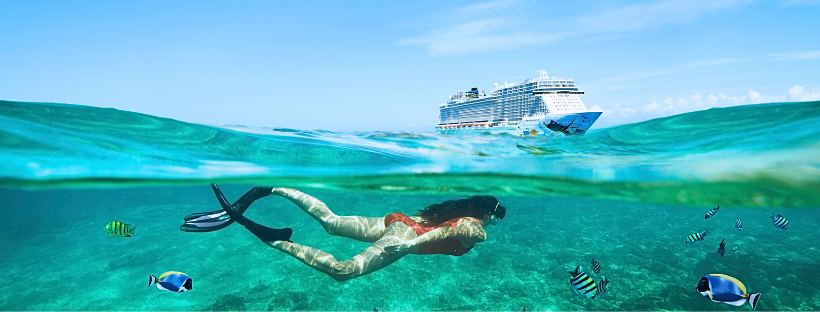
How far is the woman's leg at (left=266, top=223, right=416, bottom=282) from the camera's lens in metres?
5.59

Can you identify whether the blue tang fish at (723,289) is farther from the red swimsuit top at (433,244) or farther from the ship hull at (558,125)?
the ship hull at (558,125)

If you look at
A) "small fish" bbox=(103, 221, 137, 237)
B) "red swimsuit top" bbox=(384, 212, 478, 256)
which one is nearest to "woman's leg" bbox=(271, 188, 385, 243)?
"red swimsuit top" bbox=(384, 212, 478, 256)

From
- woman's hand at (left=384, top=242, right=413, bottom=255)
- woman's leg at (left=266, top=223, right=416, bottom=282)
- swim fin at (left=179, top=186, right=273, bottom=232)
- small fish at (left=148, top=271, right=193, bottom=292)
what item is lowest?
small fish at (left=148, top=271, right=193, bottom=292)

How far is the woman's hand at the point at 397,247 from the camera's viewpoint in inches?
231

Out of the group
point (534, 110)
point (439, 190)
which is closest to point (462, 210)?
point (439, 190)

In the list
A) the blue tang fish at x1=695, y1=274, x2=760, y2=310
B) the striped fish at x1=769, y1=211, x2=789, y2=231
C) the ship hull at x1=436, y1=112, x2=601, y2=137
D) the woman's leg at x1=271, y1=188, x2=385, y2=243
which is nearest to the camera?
the blue tang fish at x1=695, y1=274, x2=760, y2=310

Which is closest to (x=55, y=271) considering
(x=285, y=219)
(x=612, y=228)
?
(x=285, y=219)

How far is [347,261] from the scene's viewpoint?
5.75m

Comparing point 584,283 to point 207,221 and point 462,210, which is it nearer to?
point 462,210

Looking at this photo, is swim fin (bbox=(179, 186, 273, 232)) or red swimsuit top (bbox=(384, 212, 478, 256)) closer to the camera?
swim fin (bbox=(179, 186, 273, 232))

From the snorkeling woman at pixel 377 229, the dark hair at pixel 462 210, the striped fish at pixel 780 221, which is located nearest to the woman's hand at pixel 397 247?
the snorkeling woman at pixel 377 229

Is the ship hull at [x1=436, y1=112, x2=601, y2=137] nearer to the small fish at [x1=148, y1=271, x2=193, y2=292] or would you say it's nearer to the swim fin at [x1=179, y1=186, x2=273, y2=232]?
the swim fin at [x1=179, y1=186, x2=273, y2=232]

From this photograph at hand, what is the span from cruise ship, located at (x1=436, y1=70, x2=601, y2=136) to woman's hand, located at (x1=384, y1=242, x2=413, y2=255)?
114ft

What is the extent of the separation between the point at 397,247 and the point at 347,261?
97 centimetres
